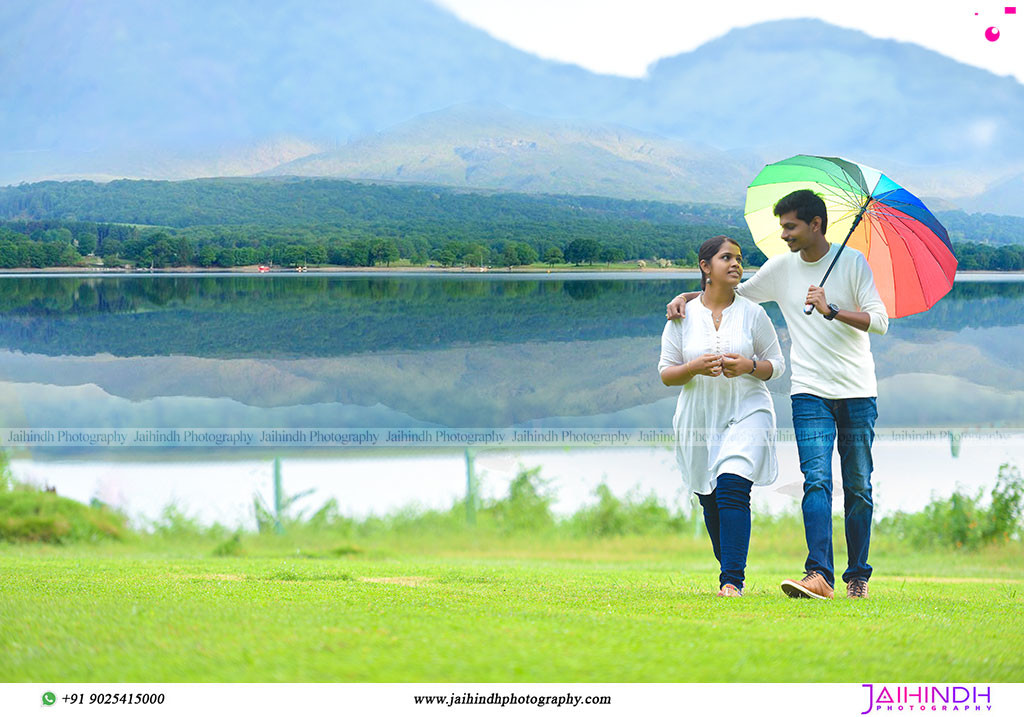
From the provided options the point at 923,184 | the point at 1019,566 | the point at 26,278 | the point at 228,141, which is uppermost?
the point at 228,141

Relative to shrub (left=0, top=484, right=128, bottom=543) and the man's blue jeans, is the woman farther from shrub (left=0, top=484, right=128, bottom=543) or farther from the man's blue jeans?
shrub (left=0, top=484, right=128, bottom=543)

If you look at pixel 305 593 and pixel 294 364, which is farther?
pixel 294 364

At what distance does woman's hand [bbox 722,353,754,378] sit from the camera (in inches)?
217

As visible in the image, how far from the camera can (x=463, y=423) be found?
13.7 metres

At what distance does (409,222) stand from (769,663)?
11.7 m

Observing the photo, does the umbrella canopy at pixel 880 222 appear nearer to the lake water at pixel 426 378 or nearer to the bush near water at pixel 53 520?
the lake water at pixel 426 378

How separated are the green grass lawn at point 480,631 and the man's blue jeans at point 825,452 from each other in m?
0.32

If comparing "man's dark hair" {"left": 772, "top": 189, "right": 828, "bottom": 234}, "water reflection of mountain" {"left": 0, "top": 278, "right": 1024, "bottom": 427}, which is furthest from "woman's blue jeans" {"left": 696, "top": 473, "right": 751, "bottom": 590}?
"water reflection of mountain" {"left": 0, "top": 278, "right": 1024, "bottom": 427}

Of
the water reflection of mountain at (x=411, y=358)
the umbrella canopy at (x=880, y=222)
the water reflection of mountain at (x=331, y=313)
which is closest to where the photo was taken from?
the umbrella canopy at (x=880, y=222)

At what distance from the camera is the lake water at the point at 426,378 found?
44.9 ft
